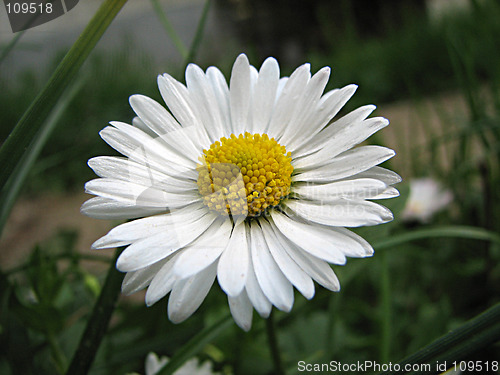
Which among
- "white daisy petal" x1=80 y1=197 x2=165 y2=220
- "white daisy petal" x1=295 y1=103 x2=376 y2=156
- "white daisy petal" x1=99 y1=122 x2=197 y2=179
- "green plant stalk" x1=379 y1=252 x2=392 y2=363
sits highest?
"white daisy petal" x1=99 y1=122 x2=197 y2=179

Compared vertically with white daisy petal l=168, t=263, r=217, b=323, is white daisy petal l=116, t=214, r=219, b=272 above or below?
above

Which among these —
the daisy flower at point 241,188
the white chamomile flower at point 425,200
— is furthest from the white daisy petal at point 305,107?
the white chamomile flower at point 425,200

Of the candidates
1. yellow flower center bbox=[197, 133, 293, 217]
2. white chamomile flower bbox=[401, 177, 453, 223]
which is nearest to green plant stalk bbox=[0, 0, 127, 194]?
yellow flower center bbox=[197, 133, 293, 217]

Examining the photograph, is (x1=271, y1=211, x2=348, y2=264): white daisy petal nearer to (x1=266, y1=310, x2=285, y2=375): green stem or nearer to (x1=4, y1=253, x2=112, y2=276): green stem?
(x1=266, y1=310, x2=285, y2=375): green stem

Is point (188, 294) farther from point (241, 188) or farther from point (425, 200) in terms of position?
point (425, 200)

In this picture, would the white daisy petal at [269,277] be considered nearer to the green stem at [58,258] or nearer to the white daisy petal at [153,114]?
the white daisy petal at [153,114]

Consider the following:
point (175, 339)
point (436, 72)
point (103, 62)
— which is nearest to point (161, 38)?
point (103, 62)

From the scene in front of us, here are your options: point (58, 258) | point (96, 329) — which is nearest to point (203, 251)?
point (96, 329)

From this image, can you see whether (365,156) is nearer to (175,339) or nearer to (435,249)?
(175,339)
